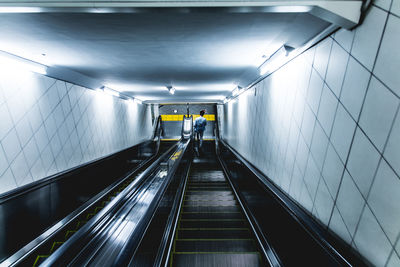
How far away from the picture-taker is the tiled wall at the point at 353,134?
1.51 meters

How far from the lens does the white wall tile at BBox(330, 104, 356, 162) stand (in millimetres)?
1974

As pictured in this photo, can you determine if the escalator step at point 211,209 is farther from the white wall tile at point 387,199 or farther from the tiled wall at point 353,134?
the white wall tile at point 387,199

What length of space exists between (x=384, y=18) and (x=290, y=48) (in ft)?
5.06

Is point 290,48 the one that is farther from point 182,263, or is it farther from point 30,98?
point 30,98

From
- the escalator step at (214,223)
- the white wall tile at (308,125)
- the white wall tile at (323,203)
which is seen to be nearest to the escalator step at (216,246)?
the escalator step at (214,223)

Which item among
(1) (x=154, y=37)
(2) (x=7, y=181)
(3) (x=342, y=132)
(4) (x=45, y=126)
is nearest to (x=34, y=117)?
(4) (x=45, y=126)

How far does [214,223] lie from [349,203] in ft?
8.01

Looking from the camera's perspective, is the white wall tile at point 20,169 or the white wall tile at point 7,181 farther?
the white wall tile at point 20,169

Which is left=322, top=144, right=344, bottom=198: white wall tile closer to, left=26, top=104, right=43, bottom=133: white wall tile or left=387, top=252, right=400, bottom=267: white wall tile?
left=387, top=252, right=400, bottom=267: white wall tile

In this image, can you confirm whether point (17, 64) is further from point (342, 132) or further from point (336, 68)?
point (342, 132)

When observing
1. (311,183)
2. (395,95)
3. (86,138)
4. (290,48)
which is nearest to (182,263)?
(311,183)

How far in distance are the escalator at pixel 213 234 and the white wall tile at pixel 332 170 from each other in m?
1.33

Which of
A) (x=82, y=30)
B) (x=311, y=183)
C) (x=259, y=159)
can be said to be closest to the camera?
(x=82, y=30)

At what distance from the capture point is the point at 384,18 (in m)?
1.57
